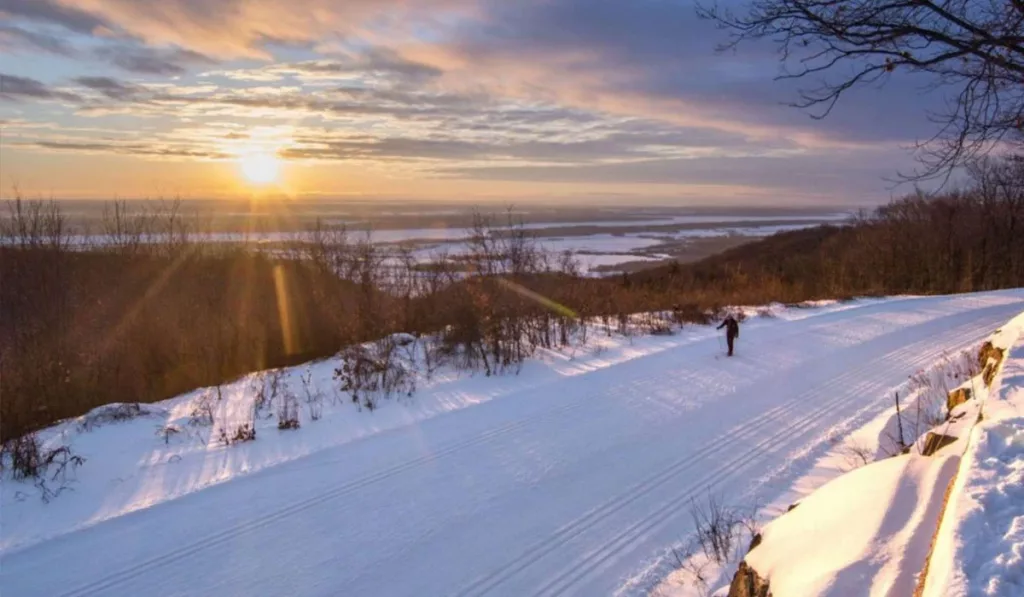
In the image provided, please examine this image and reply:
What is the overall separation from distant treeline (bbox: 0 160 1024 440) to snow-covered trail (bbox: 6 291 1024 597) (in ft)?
10.7

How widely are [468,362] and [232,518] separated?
20.0ft

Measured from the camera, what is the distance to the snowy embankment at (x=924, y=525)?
2520 mm

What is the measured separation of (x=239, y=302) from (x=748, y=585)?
1693 cm

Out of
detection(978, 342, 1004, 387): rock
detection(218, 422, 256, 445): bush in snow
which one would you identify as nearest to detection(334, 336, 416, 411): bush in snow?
detection(218, 422, 256, 445): bush in snow

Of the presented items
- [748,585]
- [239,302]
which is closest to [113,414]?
[748,585]

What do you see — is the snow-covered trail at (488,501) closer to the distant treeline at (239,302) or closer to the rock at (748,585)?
the rock at (748,585)

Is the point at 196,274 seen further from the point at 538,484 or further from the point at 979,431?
the point at 979,431

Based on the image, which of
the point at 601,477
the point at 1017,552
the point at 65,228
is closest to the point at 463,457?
the point at 601,477

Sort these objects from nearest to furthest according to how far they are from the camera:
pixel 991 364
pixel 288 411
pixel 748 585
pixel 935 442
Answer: pixel 748 585, pixel 935 442, pixel 991 364, pixel 288 411

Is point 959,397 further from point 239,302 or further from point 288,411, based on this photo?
point 239,302

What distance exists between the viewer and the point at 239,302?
703 inches

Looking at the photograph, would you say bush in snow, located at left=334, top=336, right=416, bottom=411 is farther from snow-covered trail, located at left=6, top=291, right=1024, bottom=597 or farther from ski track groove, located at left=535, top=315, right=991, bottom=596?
ski track groove, located at left=535, top=315, right=991, bottom=596

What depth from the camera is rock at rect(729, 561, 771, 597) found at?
3.36 m

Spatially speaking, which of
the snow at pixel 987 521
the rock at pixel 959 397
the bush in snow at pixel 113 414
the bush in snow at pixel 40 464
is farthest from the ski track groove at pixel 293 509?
the snow at pixel 987 521
